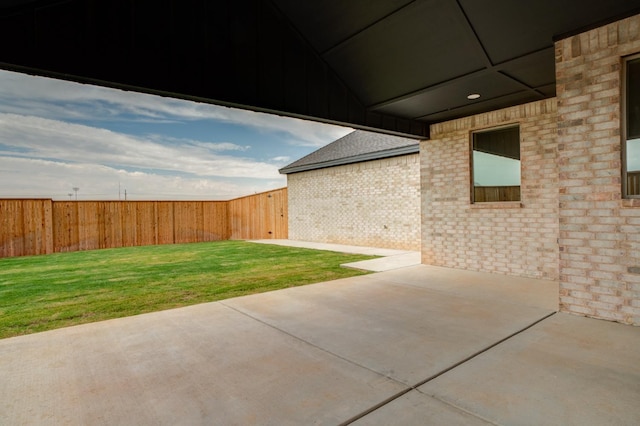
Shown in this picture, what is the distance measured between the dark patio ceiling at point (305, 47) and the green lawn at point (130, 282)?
3.12m

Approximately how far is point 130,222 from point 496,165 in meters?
14.8

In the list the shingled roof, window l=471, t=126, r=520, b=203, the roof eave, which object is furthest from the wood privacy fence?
window l=471, t=126, r=520, b=203

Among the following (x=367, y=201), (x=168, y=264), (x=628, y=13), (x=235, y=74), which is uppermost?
(x=628, y=13)

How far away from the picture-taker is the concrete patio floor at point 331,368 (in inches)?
82.4

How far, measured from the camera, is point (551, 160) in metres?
6.04

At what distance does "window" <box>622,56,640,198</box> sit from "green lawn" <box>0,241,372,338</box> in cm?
468

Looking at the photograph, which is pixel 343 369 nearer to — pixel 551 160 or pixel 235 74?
pixel 235 74

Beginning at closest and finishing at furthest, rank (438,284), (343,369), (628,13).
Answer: (343,369) → (628,13) → (438,284)

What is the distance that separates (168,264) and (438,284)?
7211 millimetres

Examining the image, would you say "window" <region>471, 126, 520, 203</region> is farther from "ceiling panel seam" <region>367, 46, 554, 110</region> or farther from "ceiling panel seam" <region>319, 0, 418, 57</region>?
"ceiling panel seam" <region>319, 0, 418, 57</region>

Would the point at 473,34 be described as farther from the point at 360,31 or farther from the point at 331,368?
the point at 331,368

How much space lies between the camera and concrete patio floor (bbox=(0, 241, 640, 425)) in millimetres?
2094

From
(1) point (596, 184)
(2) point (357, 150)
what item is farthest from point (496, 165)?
(2) point (357, 150)

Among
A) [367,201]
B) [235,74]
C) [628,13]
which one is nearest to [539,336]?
[628,13]
